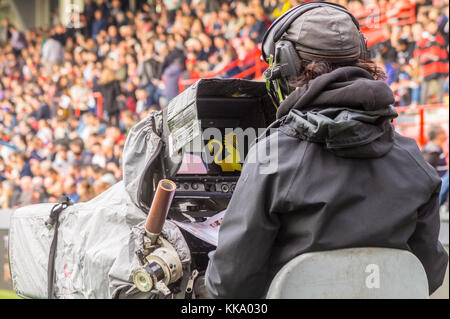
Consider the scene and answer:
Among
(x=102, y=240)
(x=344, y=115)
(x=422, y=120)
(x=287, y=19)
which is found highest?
(x=287, y=19)

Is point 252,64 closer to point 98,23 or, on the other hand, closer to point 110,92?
point 110,92

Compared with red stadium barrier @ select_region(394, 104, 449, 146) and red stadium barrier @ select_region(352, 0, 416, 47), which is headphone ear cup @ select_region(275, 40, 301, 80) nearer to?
red stadium barrier @ select_region(394, 104, 449, 146)

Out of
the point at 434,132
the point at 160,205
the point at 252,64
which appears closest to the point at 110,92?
the point at 252,64

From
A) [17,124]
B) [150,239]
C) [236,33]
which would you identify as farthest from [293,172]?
[17,124]

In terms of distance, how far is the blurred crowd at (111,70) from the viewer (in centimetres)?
896

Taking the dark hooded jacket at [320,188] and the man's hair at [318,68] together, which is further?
the man's hair at [318,68]

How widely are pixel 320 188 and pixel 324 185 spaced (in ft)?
0.05

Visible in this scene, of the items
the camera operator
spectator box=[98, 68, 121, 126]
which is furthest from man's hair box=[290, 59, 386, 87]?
spectator box=[98, 68, 121, 126]

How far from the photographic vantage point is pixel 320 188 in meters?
1.95

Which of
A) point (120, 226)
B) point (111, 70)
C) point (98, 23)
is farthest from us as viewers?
point (98, 23)

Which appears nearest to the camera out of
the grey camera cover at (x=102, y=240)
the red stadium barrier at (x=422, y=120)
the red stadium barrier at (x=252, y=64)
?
the grey camera cover at (x=102, y=240)

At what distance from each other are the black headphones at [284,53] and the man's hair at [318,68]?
0.02 m

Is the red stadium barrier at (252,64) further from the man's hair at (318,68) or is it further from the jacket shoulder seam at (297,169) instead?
the jacket shoulder seam at (297,169)

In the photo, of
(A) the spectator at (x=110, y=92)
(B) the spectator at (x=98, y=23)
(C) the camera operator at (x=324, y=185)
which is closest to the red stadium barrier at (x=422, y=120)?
(C) the camera operator at (x=324, y=185)
